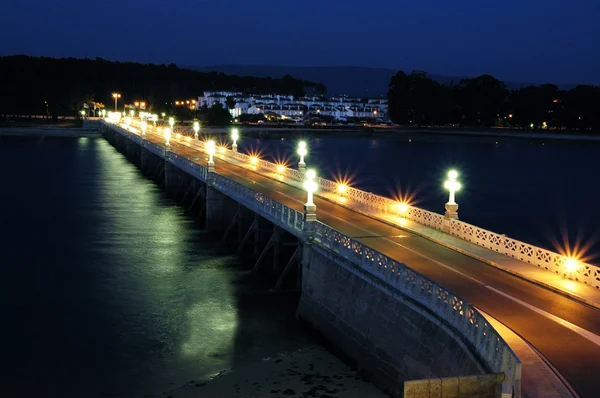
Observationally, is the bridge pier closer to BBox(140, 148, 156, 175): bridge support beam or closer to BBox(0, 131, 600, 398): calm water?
BBox(0, 131, 600, 398): calm water

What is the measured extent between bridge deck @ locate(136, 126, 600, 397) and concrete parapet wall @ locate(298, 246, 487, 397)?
1.59 metres

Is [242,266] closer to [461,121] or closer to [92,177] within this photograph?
[92,177]

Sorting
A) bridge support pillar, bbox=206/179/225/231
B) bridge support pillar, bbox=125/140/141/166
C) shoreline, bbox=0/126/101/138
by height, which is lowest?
shoreline, bbox=0/126/101/138

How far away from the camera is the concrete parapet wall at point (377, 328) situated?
16047 mm

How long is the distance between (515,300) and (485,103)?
173 metres

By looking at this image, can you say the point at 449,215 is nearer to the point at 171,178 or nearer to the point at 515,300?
the point at 515,300

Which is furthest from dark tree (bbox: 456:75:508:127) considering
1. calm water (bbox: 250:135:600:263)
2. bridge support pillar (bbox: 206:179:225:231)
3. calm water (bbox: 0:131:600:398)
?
bridge support pillar (bbox: 206:179:225:231)

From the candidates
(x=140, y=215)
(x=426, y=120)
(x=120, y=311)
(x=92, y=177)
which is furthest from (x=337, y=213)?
(x=426, y=120)

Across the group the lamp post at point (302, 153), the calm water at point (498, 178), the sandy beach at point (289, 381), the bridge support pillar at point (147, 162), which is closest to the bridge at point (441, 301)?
the sandy beach at point (289, 381)

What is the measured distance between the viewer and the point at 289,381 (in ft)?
65.5

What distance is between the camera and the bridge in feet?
44.2

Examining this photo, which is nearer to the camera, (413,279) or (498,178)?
(413,279)

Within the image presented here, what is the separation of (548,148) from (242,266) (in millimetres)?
126024

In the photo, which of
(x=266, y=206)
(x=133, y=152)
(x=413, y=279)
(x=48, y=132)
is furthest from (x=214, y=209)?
(x=48, y=132)
